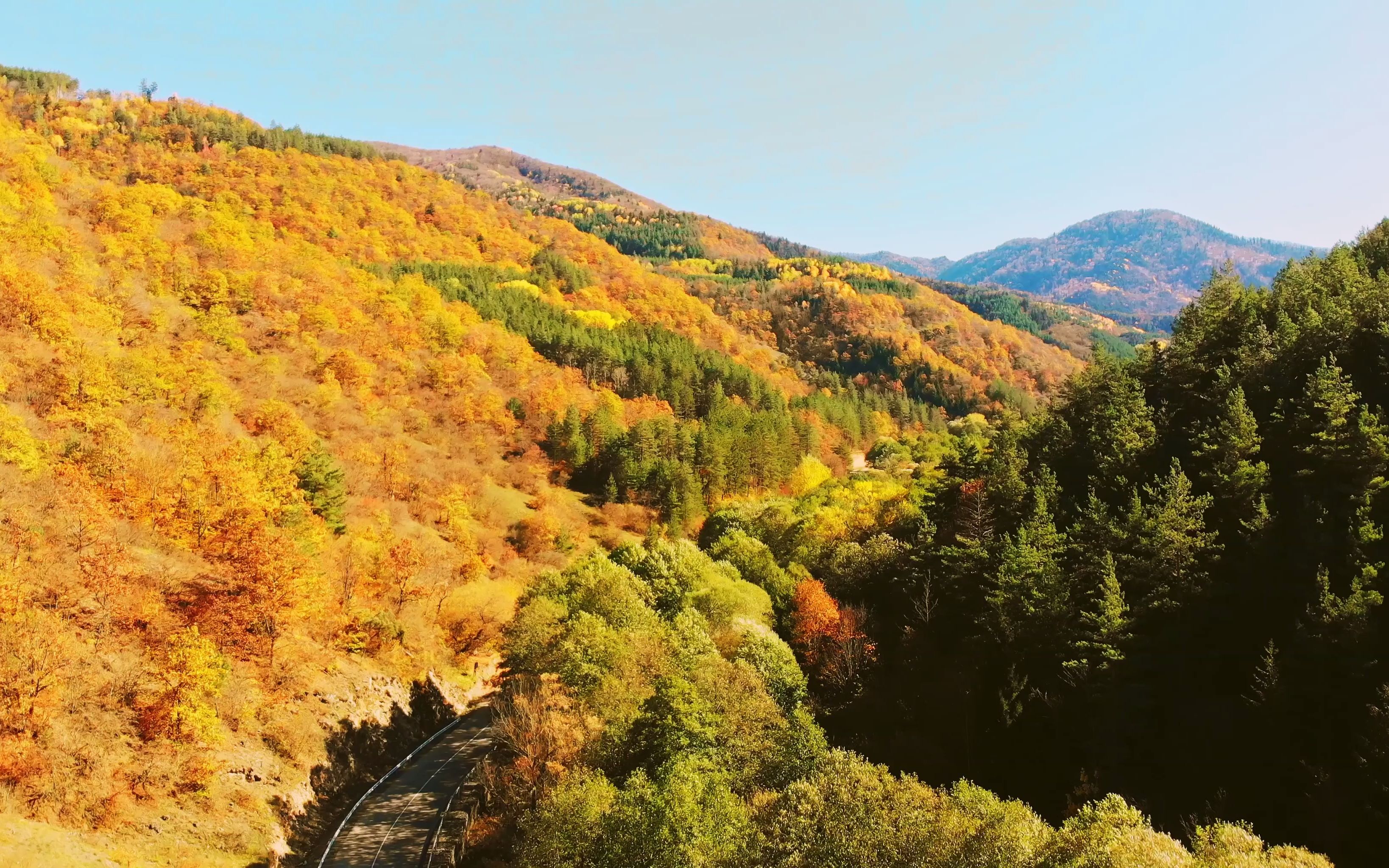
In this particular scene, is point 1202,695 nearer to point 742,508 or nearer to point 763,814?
point 763,814

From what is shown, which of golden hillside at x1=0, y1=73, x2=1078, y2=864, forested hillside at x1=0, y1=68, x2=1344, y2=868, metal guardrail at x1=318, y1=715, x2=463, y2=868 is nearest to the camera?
forested hillside at x1=0, y1=68, x2=1344, y2=868

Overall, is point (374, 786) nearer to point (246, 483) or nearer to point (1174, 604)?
point (246, 483)

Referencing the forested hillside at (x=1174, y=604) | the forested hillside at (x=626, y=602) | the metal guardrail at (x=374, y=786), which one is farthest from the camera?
the metal guardrail at (x=374, y=786)

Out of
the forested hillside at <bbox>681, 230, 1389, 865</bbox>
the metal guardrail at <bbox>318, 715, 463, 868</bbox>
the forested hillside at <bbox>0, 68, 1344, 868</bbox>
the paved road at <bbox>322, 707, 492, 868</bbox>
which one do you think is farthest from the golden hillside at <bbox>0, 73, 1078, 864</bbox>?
the forested hillside at <bbox>681, 230, 1389, 865</bbox>

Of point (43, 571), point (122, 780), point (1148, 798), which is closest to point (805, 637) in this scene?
point (1148, 798)

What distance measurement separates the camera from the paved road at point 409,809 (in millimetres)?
35938

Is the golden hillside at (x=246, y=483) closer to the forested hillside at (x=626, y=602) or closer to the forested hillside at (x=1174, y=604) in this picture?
the forested hillside at (x=626, y=602)

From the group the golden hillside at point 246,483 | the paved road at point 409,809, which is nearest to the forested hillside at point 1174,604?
the paved road at point 409,809

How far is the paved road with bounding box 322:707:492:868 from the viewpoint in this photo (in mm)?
35938


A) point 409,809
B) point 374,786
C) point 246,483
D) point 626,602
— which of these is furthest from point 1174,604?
point 246,483

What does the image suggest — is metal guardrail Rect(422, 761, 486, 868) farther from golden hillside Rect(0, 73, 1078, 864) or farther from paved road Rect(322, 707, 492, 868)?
golden hillside Rect(0, 73, 1078, 864)

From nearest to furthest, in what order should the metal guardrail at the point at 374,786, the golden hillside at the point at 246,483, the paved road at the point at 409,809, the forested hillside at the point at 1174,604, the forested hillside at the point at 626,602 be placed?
1. the forested hillside at the point at 626,602
2. the golden hillside at the point at 246,483
3. the forested hillside at the point at 1174,604
4. the metal guardrail at the point at 374,786
5. the paved road at the point at 409,809

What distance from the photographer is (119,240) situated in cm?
8419

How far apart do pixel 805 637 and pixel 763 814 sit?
29292 mm
